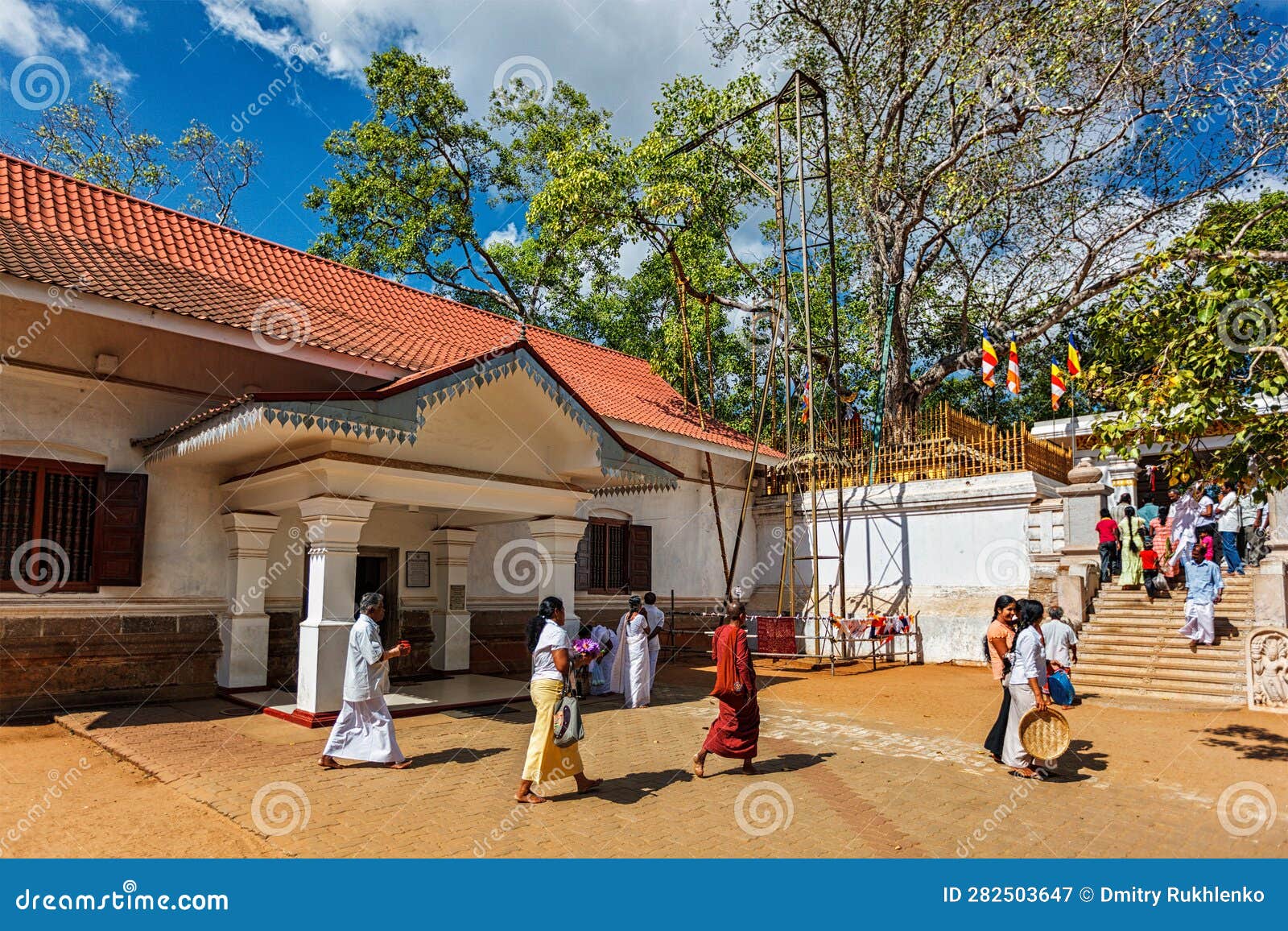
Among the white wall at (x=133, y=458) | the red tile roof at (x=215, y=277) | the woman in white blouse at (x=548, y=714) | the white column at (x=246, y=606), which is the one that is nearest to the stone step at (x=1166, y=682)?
the red tile roof at (x=215, y=277)

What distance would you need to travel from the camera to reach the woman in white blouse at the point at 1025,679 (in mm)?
7012

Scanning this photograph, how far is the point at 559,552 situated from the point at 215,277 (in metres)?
5.95

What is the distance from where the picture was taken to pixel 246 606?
33.5ft

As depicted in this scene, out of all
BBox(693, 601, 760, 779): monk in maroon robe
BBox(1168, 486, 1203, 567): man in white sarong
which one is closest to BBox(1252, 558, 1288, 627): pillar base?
BBox(1168, 486, 1203, 567): man in white sarong

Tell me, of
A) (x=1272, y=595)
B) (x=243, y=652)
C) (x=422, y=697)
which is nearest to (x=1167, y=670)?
(x=1272, y=595)

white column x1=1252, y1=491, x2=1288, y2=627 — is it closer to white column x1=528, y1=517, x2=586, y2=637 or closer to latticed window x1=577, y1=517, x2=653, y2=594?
white column x1=528, y1=517, x2=586, y2=637

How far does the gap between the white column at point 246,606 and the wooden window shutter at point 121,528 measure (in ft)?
3.28

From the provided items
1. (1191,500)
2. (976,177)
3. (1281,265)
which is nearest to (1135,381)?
(1281,265)

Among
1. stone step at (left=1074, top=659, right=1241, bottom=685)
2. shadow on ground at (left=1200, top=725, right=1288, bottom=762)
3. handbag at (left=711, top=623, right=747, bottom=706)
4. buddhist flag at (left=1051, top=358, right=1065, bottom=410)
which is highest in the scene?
buddhist flag at (left=1051, top=358, right=1065, bottom=410)

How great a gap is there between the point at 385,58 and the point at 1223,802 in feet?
89.1

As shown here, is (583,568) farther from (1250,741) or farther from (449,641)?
(1250,741)

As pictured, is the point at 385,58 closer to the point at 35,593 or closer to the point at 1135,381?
the point at 35,593

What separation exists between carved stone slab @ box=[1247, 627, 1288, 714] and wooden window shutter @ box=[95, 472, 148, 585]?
43.7ft

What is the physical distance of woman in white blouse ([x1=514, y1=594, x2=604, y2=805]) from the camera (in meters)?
6.06
